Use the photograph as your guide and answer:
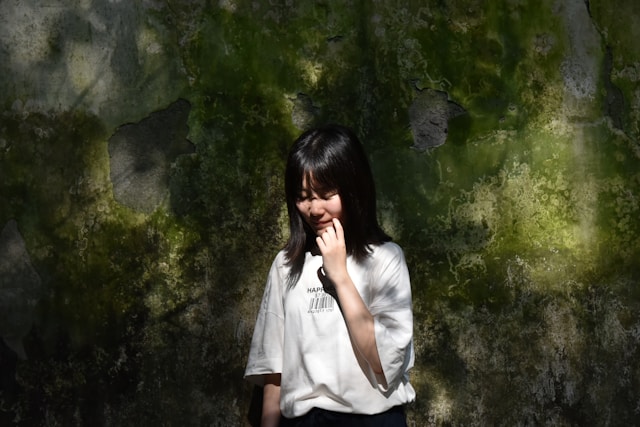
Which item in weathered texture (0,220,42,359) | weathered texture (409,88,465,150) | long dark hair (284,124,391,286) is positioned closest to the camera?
long dark hair (284,124,391,286)

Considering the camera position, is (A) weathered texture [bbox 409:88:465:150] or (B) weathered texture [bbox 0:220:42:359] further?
(A) weathered texture [bbox 409:88:465:150]

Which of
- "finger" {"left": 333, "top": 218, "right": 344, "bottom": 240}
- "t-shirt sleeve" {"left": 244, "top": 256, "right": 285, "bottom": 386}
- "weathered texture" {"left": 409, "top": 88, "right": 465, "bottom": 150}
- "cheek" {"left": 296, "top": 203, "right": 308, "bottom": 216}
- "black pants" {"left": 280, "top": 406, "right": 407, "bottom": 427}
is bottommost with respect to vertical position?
"black pants" {"left": 280, "top": 406, "right": 407, "bottom": 427}

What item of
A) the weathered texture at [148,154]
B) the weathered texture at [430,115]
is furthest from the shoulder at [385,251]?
the weathered texture at [148,154]

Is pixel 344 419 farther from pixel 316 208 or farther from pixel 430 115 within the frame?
pixel 430 115

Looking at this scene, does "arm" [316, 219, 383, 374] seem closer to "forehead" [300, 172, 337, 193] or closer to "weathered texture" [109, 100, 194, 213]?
"forehead" [300, 172, 337, 193]

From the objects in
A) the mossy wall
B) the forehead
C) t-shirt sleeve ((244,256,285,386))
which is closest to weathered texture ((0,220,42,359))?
the mossy wall

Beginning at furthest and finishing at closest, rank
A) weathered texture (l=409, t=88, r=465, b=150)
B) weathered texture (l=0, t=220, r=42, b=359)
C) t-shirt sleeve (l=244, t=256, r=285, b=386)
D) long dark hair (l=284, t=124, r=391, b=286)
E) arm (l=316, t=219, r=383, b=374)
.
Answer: weathered texture (l=409, t=88, r=465, b=150) → weathered texture (l=0, t=220, r=42, b=359) → t-shirt sleeve (l=244, t=256, r=285, b=386) → long dark hair (l=284, t=124, r=391, b=286) → arm (l=316, t=219, r=383, b=374)

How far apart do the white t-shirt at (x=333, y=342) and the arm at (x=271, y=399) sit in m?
0.03

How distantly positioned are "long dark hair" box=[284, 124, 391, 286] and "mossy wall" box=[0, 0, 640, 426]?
0.39 meters

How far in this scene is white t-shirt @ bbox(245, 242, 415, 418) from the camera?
8.46 ft

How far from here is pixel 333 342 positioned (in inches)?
103

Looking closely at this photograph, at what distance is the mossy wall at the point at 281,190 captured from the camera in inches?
120

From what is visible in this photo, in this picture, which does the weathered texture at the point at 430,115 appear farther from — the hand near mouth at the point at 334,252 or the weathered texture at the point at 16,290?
the weathered texture at the point at 16,290

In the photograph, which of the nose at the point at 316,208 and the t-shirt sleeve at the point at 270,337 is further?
the t-shirt sleeve at the point at 270,337
